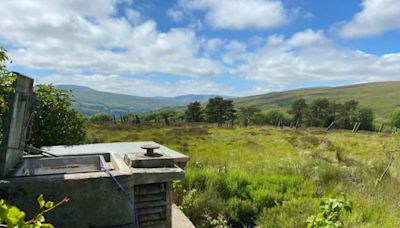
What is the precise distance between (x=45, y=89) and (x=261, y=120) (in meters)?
76.1

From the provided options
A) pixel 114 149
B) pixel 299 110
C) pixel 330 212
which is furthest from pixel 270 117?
pixel 330 212

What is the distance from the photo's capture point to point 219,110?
6781 centimetres

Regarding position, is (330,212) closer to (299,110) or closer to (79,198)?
(79,198)

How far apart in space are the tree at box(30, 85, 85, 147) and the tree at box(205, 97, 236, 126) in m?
58.7

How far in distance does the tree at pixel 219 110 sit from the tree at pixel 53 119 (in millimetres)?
58666

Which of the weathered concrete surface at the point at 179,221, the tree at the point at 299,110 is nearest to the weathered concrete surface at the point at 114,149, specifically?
the weathered concrete surface at the point at 179,221

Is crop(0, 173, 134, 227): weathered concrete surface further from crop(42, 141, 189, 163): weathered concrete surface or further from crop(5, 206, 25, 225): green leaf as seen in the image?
crop(42, 141, 189, 163): weathered concrete surface

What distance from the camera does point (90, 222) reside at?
304cm

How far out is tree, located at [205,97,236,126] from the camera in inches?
2657

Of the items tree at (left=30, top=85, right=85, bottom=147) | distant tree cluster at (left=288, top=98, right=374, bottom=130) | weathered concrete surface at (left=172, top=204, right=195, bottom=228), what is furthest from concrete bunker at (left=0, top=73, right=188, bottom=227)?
distant tree cluster at (left=288, top=98, right=374, bottom=130)

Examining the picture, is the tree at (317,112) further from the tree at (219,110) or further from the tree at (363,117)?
the tree at (219,110)

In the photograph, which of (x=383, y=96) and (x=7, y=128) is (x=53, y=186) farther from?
(x=383, y=96)

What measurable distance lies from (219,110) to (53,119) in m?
60.1

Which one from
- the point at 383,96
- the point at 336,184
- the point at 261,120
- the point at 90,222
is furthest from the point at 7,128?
the point at 383,96
